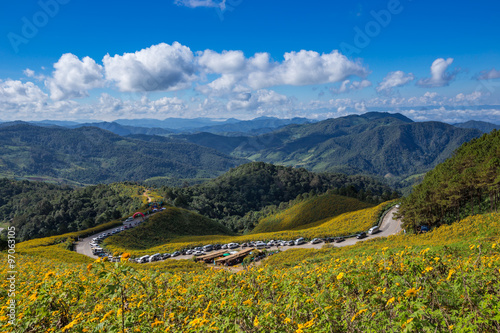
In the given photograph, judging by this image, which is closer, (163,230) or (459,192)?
(459,192)

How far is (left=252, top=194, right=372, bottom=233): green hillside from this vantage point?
73.8 metres

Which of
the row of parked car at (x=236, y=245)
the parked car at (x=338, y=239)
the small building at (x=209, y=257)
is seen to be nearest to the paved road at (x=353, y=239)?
the parked car at (x=338, y=239)

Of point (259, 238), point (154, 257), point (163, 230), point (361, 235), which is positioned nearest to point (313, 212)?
point (259, 238)

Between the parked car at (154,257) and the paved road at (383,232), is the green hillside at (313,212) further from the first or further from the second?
the parked car at (154,257)

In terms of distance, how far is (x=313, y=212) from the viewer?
7756cm

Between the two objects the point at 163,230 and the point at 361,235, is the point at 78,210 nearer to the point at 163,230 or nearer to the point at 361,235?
the point at 163,230

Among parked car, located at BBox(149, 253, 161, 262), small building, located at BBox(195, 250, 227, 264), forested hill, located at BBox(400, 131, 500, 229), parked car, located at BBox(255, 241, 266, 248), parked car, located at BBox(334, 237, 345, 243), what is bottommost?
parked car, located at BBox(255, 241, 266, 248)

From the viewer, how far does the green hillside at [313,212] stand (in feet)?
242

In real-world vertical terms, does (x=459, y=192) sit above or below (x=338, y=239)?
above

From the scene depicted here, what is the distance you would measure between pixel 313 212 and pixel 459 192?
46135 millimetres

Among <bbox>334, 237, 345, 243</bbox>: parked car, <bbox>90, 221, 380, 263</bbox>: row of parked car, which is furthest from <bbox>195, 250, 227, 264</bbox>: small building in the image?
<bbox>334, 237, 345, 243</bbox>: parked car

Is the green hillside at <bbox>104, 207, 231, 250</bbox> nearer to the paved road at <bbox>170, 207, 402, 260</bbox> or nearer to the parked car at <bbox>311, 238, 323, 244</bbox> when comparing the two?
the paved road at <bbox>170, 207, 402, 260</bbox>

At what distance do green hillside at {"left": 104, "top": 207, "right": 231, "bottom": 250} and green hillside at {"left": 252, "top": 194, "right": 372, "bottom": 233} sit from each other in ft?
53.4

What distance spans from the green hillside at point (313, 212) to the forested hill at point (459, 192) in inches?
1296
